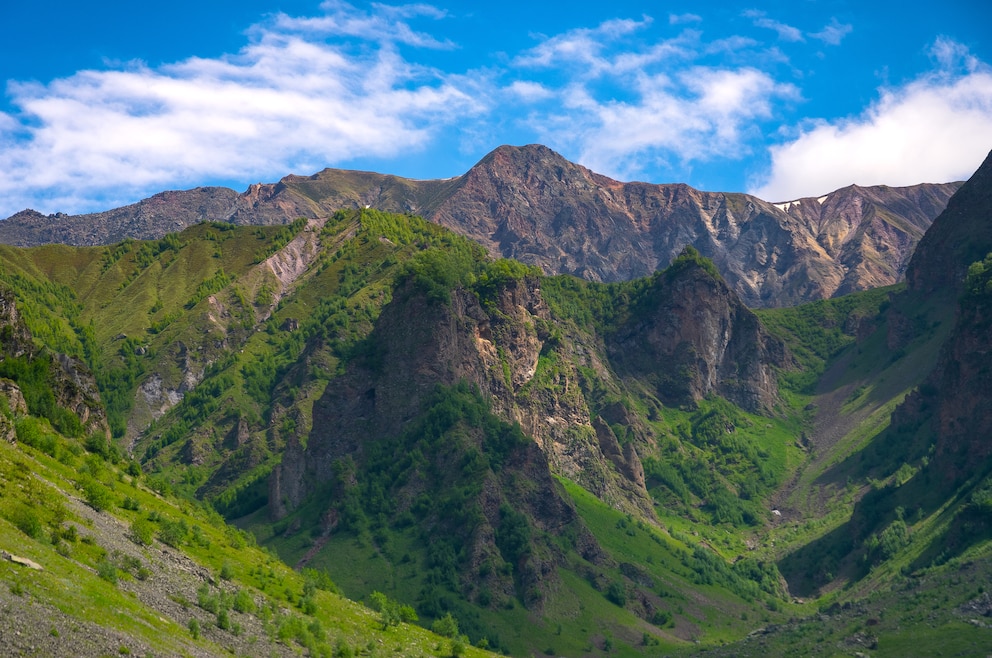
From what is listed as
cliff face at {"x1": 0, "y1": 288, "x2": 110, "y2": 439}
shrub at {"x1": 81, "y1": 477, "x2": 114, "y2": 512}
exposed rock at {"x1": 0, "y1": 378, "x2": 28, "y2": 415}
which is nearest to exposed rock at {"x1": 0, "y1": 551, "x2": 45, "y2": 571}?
shrub at {"x1": 81, "y1": 477, "x2": 114, "y2": 512}

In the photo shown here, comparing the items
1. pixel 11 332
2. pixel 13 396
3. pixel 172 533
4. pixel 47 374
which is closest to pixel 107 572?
pixel 172 533

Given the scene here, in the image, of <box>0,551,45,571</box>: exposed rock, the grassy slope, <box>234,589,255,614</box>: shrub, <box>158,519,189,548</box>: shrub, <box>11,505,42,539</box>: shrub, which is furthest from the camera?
<box>158,519,189,548</box>: shrub

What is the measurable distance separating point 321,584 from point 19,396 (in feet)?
140

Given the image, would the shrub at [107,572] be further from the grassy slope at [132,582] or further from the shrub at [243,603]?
the shrub at [243,603]

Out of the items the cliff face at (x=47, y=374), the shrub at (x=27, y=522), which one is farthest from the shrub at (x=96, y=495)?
the cliff face at (x=47, y=374)

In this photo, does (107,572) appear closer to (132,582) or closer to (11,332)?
(132,582)

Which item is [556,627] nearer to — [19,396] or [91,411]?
[91,411]

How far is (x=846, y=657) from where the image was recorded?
142 meters

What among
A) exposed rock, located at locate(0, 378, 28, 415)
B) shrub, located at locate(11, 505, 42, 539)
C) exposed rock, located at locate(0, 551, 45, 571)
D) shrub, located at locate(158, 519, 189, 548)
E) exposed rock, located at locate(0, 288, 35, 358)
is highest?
exposed rock, located at locate(0, 288, 35, 358)

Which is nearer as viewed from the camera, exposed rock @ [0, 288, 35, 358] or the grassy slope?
the grassy slope

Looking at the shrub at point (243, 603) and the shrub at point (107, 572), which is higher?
the shrub at point (107, 572)

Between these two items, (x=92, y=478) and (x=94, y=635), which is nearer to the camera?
(x=94, y=635)

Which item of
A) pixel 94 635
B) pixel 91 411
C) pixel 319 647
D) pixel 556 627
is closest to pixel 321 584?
pixel 91 411

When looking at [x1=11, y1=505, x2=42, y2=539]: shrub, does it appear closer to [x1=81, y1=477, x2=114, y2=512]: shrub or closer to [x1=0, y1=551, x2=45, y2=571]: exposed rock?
[x1=0, y1=551, x2=45, y2=571]: exposed rock
